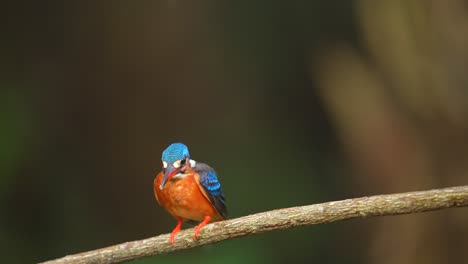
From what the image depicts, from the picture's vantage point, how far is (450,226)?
4781 millimetres

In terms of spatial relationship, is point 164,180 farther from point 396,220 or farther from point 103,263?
point 396,220

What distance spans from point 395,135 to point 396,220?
617mm

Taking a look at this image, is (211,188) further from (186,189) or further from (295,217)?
(295,217)

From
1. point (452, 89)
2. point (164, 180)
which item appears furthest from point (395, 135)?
point (164, 180)

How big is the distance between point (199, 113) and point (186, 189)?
3046 mm

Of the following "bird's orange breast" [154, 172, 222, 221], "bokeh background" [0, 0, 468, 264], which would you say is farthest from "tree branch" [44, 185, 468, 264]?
"bokeh background" [0, 0, 468, 264]

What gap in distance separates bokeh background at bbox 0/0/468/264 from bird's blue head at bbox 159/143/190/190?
234cm

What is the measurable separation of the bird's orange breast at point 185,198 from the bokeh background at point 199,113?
88.1 inches

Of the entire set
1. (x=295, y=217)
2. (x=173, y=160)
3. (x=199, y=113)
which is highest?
(x=173, y=160)

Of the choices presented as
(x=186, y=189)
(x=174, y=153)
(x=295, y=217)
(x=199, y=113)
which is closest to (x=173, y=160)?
(x=174, y=153)

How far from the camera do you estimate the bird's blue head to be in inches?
125

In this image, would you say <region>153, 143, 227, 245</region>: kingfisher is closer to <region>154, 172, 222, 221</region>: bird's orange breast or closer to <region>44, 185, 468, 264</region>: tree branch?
<region>154, 172, 222, 221</region>: bird's orange breast

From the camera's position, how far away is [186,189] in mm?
3258

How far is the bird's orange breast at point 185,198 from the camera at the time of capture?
324cm
